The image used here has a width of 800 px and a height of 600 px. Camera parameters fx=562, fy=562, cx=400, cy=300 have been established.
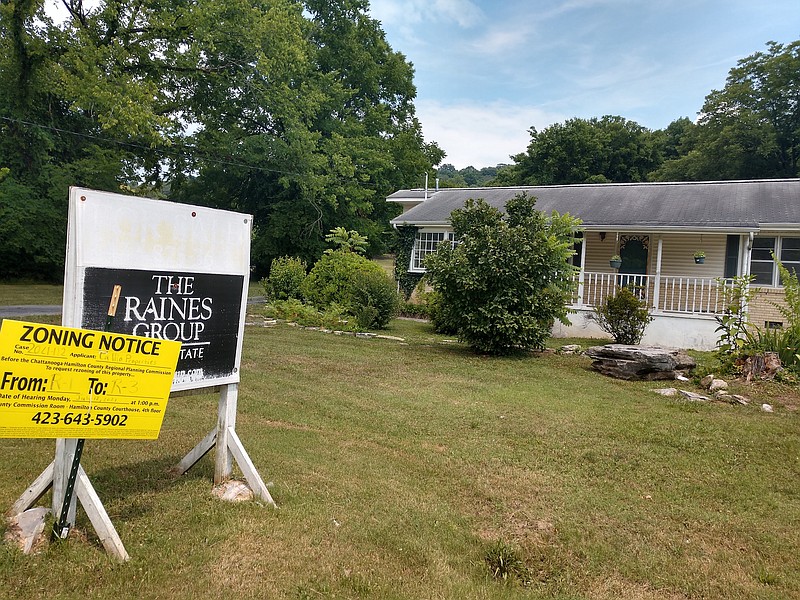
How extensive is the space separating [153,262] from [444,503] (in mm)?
2491

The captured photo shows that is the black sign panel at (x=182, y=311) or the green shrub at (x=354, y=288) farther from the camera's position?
the green shrub at (x=354, y=288)

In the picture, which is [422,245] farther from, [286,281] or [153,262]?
[153,262]

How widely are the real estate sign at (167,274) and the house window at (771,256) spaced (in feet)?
47.4

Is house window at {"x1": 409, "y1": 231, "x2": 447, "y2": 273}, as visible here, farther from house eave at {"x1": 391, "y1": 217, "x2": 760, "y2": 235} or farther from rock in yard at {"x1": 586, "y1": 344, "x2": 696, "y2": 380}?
rock in yard at {"x1": 586, "y1": 344, "x2": 696, "y2": 380}

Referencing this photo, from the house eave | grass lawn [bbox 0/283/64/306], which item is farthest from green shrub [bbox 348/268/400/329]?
grass lawn [bbox 0/283/64/306]

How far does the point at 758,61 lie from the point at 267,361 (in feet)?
136

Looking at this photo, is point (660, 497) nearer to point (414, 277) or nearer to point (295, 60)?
point (414, 277)

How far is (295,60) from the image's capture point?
78.4 ft

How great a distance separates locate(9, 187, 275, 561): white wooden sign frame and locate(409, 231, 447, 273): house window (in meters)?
14.8

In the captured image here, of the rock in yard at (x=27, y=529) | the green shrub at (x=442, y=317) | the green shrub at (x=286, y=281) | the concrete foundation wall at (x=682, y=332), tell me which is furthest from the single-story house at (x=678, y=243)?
the rock in yard at (x=27, y=529)

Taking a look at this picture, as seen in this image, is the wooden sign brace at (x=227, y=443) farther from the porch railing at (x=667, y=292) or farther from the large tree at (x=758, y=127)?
the large tree at (x=758, y=127)

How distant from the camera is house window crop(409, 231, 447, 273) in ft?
60.6

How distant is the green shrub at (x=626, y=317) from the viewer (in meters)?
11.5

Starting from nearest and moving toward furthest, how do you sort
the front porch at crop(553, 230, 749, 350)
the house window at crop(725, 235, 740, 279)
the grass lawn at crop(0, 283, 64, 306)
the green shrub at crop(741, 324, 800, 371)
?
the green shrub at crop(741, 324, 800, 371) < the front porch at crop(553, 230, 749, 350) < the house window at crop(725, 235, 740, 279) < the grass lawn at crop(0, 283, 64, 306)
